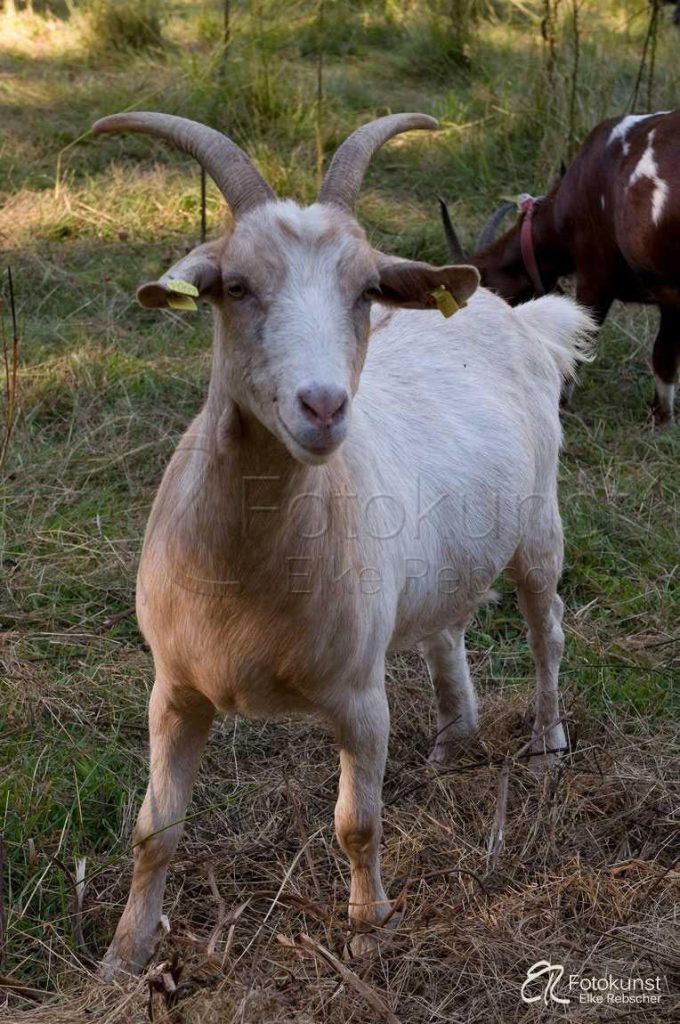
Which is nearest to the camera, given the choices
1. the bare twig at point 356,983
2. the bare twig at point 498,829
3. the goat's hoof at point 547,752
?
the bare twig at point 356,983

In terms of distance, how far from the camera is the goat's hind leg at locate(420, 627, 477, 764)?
3.88 metres

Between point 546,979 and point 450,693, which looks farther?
point 450,693

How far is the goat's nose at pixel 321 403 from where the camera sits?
2.22 metres

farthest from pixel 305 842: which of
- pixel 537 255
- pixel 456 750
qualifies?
pixel 537 255

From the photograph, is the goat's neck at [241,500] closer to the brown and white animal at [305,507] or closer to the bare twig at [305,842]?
the brown and white animal at [305,507]

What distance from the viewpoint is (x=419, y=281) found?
2646 mm

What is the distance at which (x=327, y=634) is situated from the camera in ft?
8.82

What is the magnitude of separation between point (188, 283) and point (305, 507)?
0.54 meters

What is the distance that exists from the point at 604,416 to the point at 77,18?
596 cm

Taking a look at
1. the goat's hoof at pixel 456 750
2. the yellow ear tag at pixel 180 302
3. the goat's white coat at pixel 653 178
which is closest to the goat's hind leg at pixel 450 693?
the goat's hoof at pixel 456 750

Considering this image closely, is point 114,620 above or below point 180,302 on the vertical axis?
below

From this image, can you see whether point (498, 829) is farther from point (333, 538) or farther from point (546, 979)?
point (333, 538)

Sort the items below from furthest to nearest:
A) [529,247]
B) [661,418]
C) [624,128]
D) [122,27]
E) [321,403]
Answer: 1. [122,27]
2. [529,247]
3. [624,128]
4. [661,418]
5. [321,403]

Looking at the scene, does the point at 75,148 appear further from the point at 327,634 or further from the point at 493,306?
the point at 327,634
